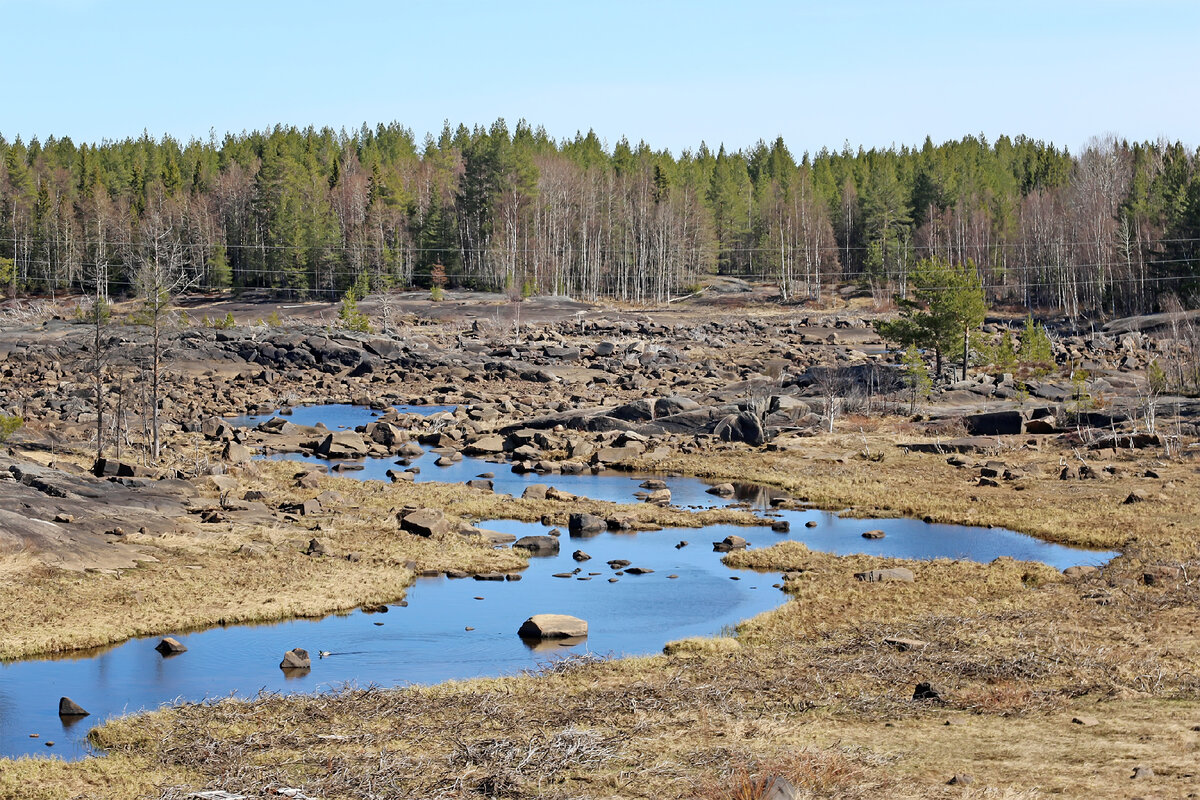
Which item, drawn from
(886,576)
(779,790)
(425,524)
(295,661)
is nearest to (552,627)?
(295,661)

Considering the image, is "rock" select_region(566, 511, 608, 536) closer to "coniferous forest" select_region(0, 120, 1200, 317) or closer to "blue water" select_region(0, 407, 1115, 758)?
"blue water" select_region(0, 407, 1115, 758)

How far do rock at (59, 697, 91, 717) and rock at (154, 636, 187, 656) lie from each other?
4243 mm

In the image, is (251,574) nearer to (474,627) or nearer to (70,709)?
(474,627)

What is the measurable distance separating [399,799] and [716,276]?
455ft

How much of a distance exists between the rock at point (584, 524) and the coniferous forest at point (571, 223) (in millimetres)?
81136

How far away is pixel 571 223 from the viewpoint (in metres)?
140

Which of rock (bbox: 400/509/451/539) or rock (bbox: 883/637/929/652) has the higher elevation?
rock (bbox: 400/509/451/539)

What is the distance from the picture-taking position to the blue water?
2416cm

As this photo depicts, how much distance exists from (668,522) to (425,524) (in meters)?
9.17

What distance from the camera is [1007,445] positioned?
56.6 meters

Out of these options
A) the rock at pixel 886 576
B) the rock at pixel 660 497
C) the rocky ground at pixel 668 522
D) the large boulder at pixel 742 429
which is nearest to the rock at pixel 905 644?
the rocky ground at pixel 668 522

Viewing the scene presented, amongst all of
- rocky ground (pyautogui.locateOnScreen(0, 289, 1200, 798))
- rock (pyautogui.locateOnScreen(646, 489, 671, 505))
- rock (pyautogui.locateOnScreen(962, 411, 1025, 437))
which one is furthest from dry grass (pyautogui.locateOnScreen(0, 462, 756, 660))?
rock (pyautogui.locateOnScreen(962, 411, 1025, 437))

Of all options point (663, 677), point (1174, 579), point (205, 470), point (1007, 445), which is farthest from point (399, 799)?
point (1007, 445)

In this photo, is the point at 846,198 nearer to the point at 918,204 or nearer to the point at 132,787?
the point at 918,204
